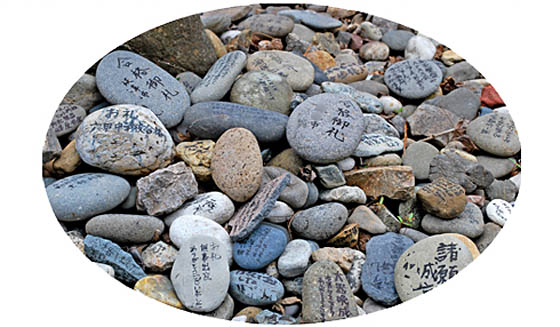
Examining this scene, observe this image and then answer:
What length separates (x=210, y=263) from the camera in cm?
292

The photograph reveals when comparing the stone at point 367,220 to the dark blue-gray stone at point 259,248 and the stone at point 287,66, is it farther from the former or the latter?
the stone at point 287,66

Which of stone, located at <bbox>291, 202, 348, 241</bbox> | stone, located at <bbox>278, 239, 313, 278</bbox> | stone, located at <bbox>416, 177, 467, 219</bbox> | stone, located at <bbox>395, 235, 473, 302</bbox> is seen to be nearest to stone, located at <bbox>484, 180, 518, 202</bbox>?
stone, located at <bbox>416, 177, 467, 219</bbox>

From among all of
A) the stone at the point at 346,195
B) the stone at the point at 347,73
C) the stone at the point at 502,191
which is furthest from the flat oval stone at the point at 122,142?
the stone at the point at 502,191

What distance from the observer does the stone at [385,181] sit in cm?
355

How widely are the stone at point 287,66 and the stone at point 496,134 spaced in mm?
1210

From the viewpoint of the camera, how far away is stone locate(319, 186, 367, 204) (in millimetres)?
3482

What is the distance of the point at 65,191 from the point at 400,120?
2280 mm

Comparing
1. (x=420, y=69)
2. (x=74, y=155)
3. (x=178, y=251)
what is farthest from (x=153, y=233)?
(x=420, y=69)

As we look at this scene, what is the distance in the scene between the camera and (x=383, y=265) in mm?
3123

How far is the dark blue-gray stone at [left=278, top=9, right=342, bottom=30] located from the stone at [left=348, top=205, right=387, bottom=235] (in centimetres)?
227

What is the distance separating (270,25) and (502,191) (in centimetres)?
236

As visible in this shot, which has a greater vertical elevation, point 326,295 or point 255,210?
point 255,210

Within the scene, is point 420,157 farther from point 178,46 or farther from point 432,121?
point 178,46

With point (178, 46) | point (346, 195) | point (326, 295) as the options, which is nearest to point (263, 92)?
point (178, 46)
